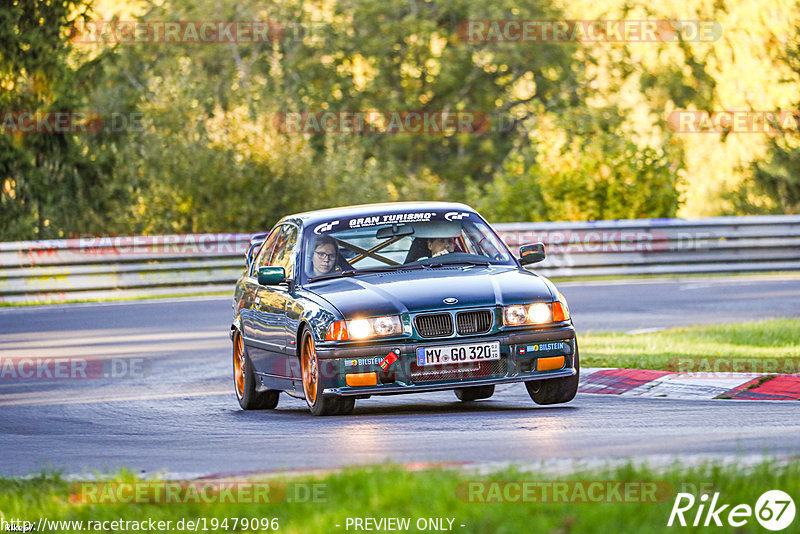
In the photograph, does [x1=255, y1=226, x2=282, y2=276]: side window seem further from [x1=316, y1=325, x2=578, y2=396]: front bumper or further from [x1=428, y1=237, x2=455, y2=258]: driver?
[x1=316, y1=325, x2=578, y2=396]: front bumper

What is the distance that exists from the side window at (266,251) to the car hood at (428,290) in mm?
1916

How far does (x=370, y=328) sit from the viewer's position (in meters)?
10.2

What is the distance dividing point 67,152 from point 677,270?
1541 cm

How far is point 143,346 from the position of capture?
17.8m

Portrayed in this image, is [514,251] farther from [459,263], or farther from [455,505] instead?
[455,505]

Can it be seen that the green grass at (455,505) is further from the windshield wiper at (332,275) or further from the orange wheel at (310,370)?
the windshield wiper at (332,275)

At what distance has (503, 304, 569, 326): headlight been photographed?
1028cm

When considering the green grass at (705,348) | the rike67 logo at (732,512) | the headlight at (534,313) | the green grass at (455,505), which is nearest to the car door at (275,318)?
the headlight at (534,313)

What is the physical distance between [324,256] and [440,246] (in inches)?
36.0

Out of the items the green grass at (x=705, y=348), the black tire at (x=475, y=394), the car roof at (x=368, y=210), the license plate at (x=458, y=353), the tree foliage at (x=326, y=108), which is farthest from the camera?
the tree foliage at (x=326, y=108)

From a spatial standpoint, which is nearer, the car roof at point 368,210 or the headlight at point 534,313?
the headlight at point 534,313

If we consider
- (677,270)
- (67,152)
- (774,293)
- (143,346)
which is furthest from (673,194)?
(143,346)

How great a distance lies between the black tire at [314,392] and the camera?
10.5 m

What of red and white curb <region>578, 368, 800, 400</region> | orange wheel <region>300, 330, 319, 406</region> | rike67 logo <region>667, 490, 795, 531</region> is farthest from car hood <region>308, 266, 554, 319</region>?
rike67 logo <region>667, 490, 795, 531</region>
